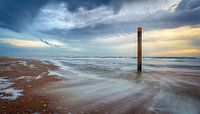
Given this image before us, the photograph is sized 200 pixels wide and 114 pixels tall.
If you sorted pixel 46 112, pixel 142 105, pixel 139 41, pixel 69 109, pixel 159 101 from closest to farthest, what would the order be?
pixel 46 112, pixel 69 109, pixel 142 105, pixel 159 101, pixel 139 41

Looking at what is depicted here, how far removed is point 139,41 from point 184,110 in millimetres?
10657

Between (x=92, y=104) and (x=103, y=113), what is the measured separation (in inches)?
32.6

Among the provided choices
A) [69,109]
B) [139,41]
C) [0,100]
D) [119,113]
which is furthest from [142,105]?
[139,41]

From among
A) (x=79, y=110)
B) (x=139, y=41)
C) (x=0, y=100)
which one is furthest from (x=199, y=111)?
(x=139, y=41)

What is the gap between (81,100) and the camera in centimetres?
529

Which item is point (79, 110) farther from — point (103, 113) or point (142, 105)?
point (142, 105)

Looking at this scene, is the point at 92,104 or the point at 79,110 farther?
the point at 92,104

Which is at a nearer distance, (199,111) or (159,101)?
(199,111)

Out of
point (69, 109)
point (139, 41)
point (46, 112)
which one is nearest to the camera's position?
point (46, 112)

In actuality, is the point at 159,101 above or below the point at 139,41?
below

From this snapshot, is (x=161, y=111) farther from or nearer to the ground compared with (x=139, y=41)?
nearer to the ground

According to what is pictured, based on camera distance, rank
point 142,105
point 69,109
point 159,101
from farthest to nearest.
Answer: point 159,101
point 142,105
point 69,109

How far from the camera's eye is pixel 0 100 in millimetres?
4984

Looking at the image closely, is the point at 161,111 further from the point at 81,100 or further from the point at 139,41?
the point at 139,41
